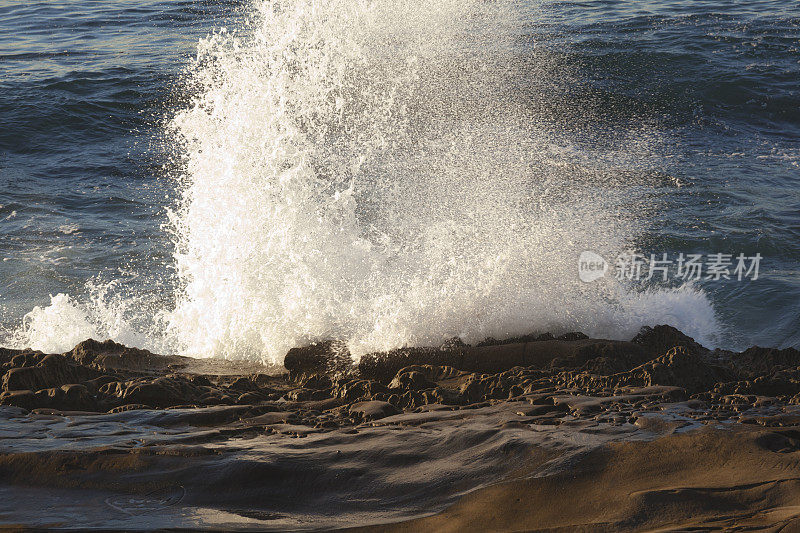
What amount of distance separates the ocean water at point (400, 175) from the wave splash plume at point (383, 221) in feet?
0.09

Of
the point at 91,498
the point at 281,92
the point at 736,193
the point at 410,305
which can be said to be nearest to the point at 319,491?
the point at 91,498

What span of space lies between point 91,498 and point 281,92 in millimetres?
5261

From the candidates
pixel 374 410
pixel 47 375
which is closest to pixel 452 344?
pixel 374 410

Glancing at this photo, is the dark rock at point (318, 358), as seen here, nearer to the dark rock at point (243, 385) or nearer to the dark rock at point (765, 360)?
the dark rock at point (243, 385)

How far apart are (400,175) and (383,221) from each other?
1.24 metres

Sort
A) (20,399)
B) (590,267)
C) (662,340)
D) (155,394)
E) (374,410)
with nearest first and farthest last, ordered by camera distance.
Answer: (374,410) → (20,399) → (155,394) → (662,340) → (590,267)

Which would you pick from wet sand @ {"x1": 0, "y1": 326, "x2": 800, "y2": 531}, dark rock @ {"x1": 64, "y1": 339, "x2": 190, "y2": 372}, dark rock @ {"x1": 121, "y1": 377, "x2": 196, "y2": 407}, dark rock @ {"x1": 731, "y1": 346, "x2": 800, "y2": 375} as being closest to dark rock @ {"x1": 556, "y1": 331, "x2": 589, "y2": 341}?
wet sand @ {"x1": 0, "y1": 326, "x2": 800, "y2": 531}

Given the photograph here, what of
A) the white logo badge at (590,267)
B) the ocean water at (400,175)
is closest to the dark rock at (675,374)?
the ocean water at (400,175)

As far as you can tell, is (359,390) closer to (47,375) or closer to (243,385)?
(243,385)

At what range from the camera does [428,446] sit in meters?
3.50

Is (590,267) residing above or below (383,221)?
below

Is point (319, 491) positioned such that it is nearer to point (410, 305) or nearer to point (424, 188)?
point (410, 305)

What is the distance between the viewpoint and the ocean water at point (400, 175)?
590 centimetres

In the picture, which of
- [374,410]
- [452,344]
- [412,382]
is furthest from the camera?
[452,344]
